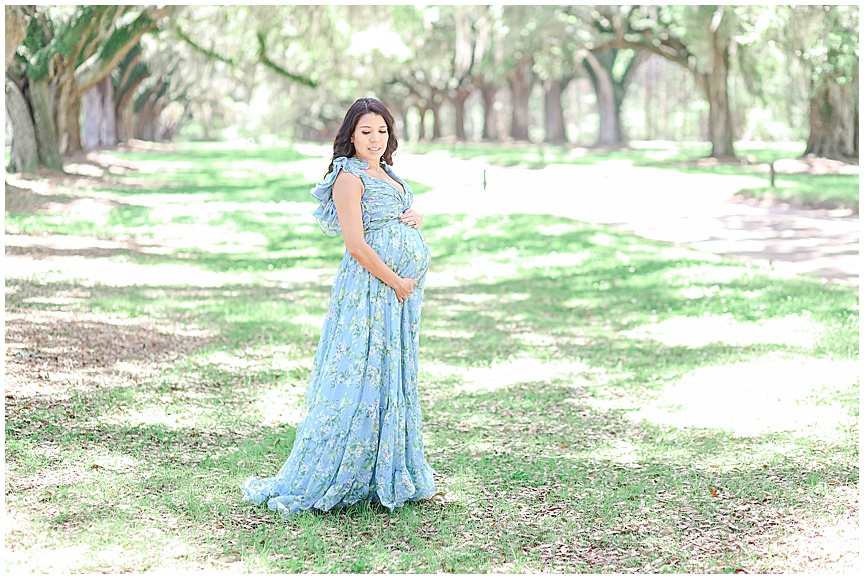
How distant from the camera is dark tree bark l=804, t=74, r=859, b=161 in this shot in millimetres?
28438

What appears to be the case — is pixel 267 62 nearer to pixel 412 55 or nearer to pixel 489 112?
pixel 412 55

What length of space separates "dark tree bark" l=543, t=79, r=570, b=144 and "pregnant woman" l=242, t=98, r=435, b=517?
51.8 meters

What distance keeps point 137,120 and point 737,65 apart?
40171 mm

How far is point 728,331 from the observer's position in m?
10.0

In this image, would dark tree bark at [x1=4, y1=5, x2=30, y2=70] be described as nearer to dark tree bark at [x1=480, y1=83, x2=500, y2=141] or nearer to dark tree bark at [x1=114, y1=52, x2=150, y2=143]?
dark tree bark at [x1=114, y1=52, x2=150, y2=143]

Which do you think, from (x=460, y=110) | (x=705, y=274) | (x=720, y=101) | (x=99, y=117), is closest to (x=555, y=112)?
(x=460, y=110)

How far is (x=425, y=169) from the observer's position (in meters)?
36.5

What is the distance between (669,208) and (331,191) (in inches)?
693

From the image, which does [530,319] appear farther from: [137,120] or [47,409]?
[137,120]

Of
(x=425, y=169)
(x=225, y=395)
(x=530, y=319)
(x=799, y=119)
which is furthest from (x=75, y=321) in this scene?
(x=799, y=119)

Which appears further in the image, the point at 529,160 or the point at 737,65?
the point at 529,160

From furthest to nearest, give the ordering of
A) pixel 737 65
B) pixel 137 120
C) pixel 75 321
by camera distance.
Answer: pixel 137 120 → pixel 737 65 → pixel 75 321

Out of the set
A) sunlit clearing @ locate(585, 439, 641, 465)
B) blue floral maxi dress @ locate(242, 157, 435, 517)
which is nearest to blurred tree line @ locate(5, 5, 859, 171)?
blue floral maxi dress @ locate(242, 157, 435, 517)

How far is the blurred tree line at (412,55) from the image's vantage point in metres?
23.2
